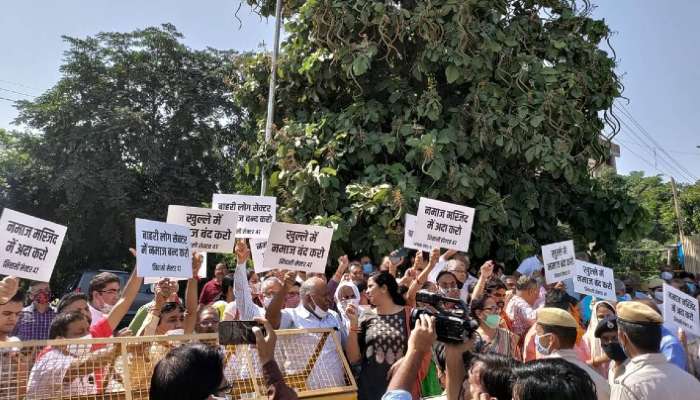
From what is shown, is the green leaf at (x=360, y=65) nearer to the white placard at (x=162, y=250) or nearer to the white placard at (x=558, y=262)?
the white placard at (x=558, y=262)

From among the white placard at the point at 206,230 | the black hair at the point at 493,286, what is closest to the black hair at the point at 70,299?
the white placard at the point at 206,230

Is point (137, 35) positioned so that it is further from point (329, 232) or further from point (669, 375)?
point (669, 375)

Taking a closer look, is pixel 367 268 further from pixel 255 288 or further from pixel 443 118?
pixel 443 118

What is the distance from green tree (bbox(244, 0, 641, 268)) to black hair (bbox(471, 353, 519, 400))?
7481 mm

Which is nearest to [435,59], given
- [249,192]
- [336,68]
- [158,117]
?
[336,68]

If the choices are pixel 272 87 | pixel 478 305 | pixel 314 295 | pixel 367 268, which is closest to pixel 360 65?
pixel 272 87

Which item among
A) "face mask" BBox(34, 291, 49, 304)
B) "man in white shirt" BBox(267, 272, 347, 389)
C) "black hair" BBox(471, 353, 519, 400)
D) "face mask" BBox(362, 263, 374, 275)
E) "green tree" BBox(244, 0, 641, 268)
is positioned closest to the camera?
"black hair" BBox(471, 353, 519, 400)

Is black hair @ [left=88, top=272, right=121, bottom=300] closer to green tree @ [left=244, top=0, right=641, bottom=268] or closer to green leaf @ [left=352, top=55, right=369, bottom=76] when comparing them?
green tree @ [left=244, top=0, right=641, bottom=268]

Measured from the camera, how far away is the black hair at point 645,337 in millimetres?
3406

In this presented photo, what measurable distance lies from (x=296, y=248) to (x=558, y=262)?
12.1ft

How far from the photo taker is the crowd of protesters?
2414 mm

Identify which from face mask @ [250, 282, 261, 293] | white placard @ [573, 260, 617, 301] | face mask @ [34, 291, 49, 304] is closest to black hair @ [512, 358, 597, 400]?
white placard @ [573, 260, 617, 301]

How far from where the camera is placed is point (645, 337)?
341 cm

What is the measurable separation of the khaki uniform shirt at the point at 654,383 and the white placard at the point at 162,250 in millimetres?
3260
